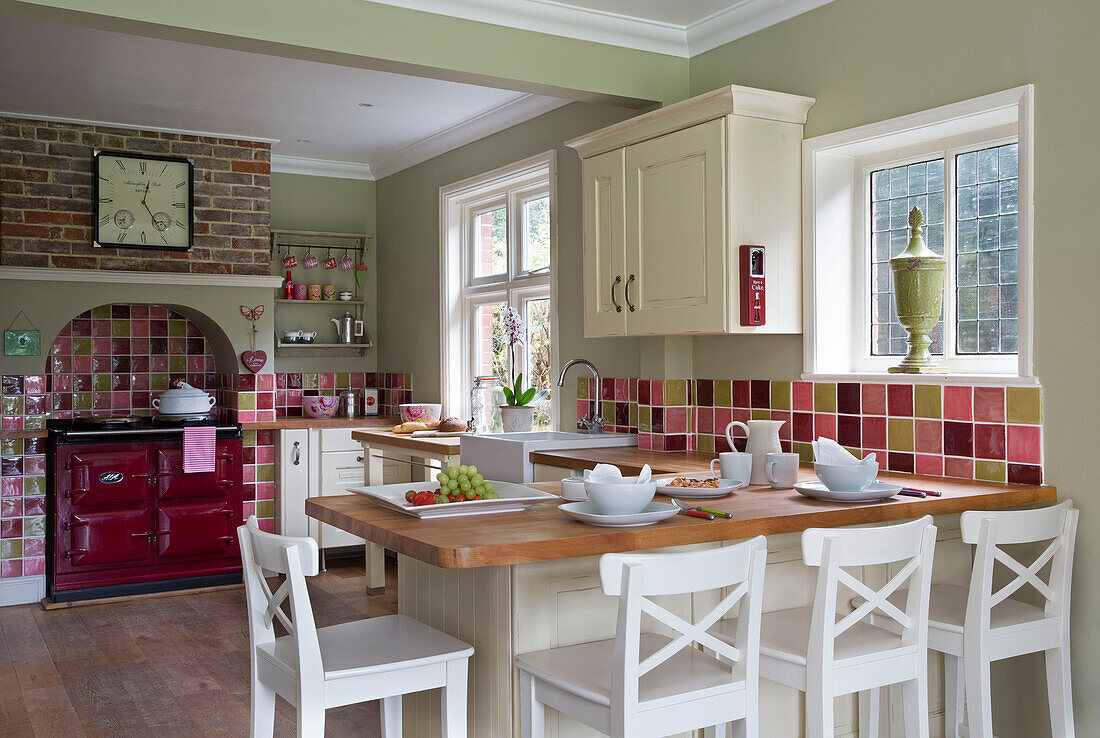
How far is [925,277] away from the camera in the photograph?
3.21 m

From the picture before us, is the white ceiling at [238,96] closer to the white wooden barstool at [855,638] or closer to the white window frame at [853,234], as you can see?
the white window frame at [853,234]

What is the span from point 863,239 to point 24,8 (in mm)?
2899

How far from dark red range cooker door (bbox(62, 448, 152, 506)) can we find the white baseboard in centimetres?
55

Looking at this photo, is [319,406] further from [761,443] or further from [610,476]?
[610,476]

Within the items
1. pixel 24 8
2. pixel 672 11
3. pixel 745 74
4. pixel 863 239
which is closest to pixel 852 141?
pixel 863 239

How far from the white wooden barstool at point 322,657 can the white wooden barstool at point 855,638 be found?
676mm

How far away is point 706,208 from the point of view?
3.52 m

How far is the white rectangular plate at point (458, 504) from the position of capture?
2455 mm

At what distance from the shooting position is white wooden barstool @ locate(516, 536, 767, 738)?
1.91m

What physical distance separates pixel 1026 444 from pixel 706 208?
4.33 feet

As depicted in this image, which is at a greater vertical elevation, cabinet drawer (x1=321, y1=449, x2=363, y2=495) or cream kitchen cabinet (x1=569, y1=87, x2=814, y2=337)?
cream kitchen cabinet (x1=569, y1=87, x2=814, y2=337)

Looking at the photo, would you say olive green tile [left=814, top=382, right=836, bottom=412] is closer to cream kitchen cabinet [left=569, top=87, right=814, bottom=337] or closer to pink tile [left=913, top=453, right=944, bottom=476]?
cream kitchen cabinet [left=569, top=87, right=814, bottom=337]

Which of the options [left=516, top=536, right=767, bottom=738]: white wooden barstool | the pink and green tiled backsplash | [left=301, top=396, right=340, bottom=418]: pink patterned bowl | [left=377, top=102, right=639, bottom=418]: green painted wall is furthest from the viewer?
[left=301, top=396, right=340, bottom=418]: pink patterned bowl

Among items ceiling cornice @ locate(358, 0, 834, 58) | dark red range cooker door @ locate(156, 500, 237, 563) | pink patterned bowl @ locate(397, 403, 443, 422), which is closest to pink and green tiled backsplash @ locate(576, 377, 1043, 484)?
ceiling cornice @ locate(358, 0, 834, 58)
